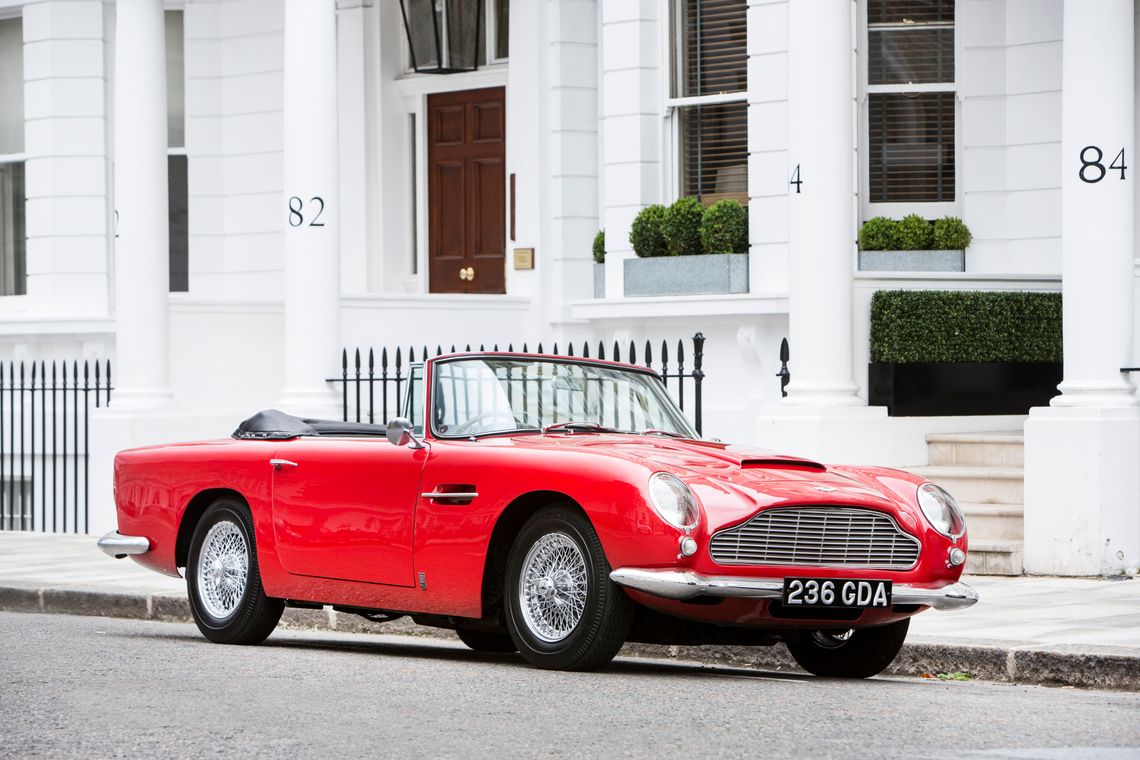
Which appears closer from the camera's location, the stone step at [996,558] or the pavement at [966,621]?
the pavement at [966,621]

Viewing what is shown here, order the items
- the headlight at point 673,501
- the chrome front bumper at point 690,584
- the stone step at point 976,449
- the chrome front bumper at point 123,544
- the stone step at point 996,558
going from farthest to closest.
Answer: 1. the stone step at point 976,449
2. the stone step at point 996,558
3. the chrome front bumper at point 123,544
4. the headlight at point 673,501
5. the chrome front bumper at point 690,584

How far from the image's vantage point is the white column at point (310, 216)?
14930 millimetres

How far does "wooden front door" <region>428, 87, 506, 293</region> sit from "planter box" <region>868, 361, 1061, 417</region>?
5.65 metres

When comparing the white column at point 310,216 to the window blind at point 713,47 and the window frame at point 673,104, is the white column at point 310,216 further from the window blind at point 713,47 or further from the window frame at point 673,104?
the window blind at point 713,47

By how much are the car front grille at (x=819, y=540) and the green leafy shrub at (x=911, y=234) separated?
7.42 metres

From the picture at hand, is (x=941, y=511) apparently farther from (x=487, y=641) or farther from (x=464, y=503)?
(x=487, y=641)

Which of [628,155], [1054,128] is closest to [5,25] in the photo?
[628,155]

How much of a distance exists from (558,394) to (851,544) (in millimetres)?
1814

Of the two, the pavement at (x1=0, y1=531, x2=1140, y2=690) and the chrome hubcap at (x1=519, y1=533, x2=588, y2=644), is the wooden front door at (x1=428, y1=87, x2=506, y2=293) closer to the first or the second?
the pavement at (x1=0, y1=531, x2=1140, y2=690)

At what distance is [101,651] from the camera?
902 centimetres

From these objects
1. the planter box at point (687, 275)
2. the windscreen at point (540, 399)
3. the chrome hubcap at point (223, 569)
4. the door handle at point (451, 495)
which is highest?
the planter box at point (687, 275)

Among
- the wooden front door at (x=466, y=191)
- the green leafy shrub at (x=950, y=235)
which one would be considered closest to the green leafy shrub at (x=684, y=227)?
the green leafy shrub at (x=950, y=235)

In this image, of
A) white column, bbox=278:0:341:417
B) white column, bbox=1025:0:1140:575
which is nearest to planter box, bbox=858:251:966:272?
white column, bbox=1025:0:1140:575

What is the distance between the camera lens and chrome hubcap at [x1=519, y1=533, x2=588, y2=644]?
25.2 ft
